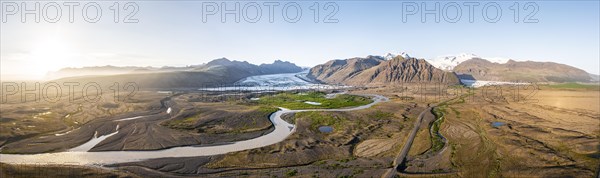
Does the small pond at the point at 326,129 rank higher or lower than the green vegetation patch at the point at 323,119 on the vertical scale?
lower

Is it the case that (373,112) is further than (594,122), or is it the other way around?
(373,112)

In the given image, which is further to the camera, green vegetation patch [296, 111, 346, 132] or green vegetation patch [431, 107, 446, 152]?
green vegetation patch [296, 111, 346, 132]

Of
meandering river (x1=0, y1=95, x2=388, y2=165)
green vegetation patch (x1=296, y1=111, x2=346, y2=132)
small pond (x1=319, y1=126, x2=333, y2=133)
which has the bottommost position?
meandering river (x1=0, y1=95, x2=388, y2=165)

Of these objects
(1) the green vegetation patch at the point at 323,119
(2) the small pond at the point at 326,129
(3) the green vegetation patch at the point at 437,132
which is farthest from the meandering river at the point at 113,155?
(3) the green vegetation patch at the point at 437,132

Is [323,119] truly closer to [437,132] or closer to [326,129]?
[326,129]

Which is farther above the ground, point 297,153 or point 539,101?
point 539,101

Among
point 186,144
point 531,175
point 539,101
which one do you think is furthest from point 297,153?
point 539,101

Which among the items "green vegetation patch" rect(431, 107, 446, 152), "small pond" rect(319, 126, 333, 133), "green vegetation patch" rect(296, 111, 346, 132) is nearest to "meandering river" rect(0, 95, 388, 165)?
"small pond" rect(319, 126, 333, 133)

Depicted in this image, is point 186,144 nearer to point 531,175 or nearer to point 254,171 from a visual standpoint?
point 254,171

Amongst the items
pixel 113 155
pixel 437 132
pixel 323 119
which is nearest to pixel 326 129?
pixel 323 119

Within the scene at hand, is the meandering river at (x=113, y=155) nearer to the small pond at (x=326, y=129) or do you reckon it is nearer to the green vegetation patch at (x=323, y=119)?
the small pond at (x=326, y=129)

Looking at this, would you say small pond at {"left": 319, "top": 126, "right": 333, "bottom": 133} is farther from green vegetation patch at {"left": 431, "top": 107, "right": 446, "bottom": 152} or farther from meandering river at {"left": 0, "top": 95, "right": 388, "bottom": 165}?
green vegetation patch at {"left": 431, "top": 107, "right": 446, "bottom": 152}
